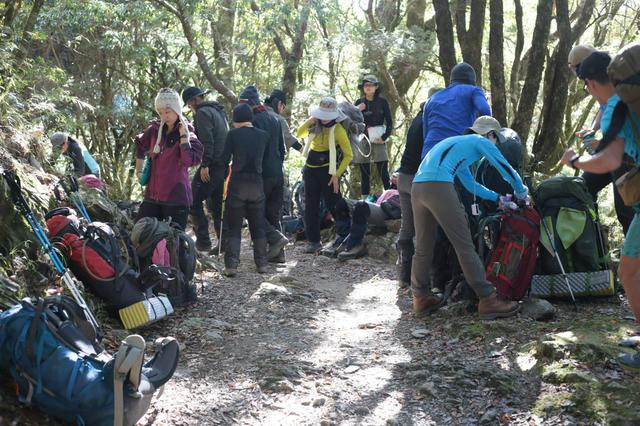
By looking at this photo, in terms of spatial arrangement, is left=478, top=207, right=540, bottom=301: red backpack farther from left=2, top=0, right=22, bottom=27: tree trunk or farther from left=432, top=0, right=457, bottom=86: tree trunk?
left=2, top=0, right=22, bottom=27: tree trunk

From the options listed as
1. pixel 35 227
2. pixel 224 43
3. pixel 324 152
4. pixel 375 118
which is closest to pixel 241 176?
pixel 324 152

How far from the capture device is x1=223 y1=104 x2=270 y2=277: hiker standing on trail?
8047mm

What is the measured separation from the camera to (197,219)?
9.59m

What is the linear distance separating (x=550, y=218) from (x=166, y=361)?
3839 millimetres

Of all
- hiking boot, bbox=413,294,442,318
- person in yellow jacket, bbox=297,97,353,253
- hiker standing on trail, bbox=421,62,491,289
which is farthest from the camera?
person in yellow jacket, bbox=297,97,353,253

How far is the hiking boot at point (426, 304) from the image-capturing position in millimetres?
6395

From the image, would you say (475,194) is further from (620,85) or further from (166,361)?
(166,361)

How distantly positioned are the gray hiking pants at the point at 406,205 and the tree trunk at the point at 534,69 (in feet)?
12.0

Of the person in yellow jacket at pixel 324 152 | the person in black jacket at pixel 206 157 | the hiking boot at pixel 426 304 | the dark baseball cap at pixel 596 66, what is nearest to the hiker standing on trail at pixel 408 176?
the hiking boot at pixel 426 304

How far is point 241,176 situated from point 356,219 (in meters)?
2.31

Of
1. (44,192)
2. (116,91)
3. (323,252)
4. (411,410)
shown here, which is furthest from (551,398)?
(116,91)

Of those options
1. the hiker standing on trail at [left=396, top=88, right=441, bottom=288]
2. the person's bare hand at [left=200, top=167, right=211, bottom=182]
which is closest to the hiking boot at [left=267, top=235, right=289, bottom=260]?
the person's bare hand at [left=200, top=167, right=211, bottom=182]

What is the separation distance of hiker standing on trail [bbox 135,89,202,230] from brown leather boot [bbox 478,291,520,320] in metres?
3.32

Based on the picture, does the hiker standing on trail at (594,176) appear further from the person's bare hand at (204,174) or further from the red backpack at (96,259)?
the person's bare hand at (204,174)
